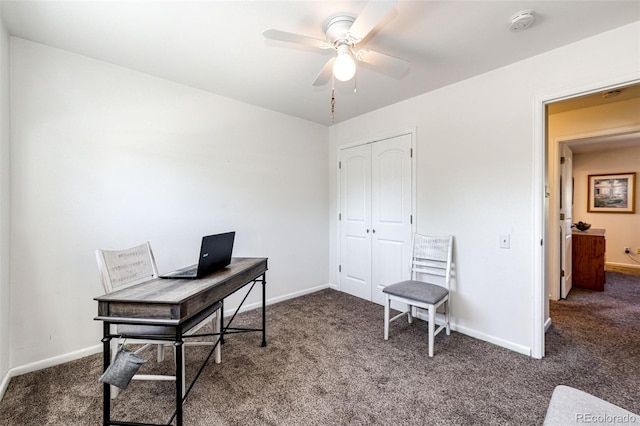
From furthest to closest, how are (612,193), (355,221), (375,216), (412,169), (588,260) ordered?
(612,193) → (588,260) → (355,221) → (375,216) → (412,169)

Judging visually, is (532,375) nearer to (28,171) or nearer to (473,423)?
(473,423)

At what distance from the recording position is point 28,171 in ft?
6.73

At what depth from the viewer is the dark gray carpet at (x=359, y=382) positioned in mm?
1644

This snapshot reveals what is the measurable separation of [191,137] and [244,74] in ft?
2.85

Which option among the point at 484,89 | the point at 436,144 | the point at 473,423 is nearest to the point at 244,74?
the point at 436,144

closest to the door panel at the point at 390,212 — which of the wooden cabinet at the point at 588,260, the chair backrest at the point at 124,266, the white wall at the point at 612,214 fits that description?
the chair backrest at the point at 124,266

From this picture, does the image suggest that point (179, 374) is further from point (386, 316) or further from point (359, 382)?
point (386, 316)

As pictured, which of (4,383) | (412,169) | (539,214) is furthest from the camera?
(412,169)

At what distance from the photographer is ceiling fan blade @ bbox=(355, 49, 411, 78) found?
1.80 metres

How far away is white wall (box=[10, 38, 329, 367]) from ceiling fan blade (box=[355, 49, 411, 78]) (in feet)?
6.00

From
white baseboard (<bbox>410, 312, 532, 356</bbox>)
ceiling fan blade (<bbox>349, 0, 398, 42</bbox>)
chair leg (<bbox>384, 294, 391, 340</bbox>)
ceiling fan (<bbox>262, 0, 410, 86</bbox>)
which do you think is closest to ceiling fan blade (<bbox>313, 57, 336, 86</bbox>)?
ceiling fan (<bbox>262, 0, 410, 86</bbox>)

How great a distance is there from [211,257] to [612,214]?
7494mm

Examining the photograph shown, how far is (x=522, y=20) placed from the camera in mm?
1752

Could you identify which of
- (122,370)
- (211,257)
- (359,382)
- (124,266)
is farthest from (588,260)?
(124,266)
